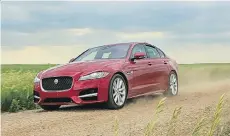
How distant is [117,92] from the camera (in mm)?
11648

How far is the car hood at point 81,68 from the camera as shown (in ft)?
38.0

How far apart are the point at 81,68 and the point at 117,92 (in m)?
1.02

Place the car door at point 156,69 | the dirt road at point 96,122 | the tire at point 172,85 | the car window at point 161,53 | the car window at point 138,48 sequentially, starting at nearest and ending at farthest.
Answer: the dirt road at point 96,122
the car window at point 138,48
the car door at point 156,69
the tire at point 172,85
the car window at point 161,53

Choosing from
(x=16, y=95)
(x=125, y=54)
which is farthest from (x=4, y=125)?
(x=16, y=95)

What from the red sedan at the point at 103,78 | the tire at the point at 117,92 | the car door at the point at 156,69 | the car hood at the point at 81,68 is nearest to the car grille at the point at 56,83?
the red sedan at the point at 103,78

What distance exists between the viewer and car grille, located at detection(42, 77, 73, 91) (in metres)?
11.6

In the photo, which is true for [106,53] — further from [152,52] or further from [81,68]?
[152,52]

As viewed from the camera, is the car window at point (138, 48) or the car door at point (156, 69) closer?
the car window at point (138, 48)

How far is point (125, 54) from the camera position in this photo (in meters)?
12.8

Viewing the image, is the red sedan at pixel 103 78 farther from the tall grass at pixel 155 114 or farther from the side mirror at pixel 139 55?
the tall grass at pixel 155 114

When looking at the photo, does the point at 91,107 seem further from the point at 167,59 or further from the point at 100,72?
the point at 167,59

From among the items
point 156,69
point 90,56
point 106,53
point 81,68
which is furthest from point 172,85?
point 81,68

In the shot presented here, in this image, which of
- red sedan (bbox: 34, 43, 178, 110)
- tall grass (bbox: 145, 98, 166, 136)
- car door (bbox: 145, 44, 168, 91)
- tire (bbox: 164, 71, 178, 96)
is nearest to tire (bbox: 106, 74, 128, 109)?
red sedan (bbox: 34, 43, 178, 110)

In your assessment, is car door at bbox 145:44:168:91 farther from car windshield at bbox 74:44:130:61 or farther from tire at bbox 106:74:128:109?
tire at bbox 106:74:128:109
